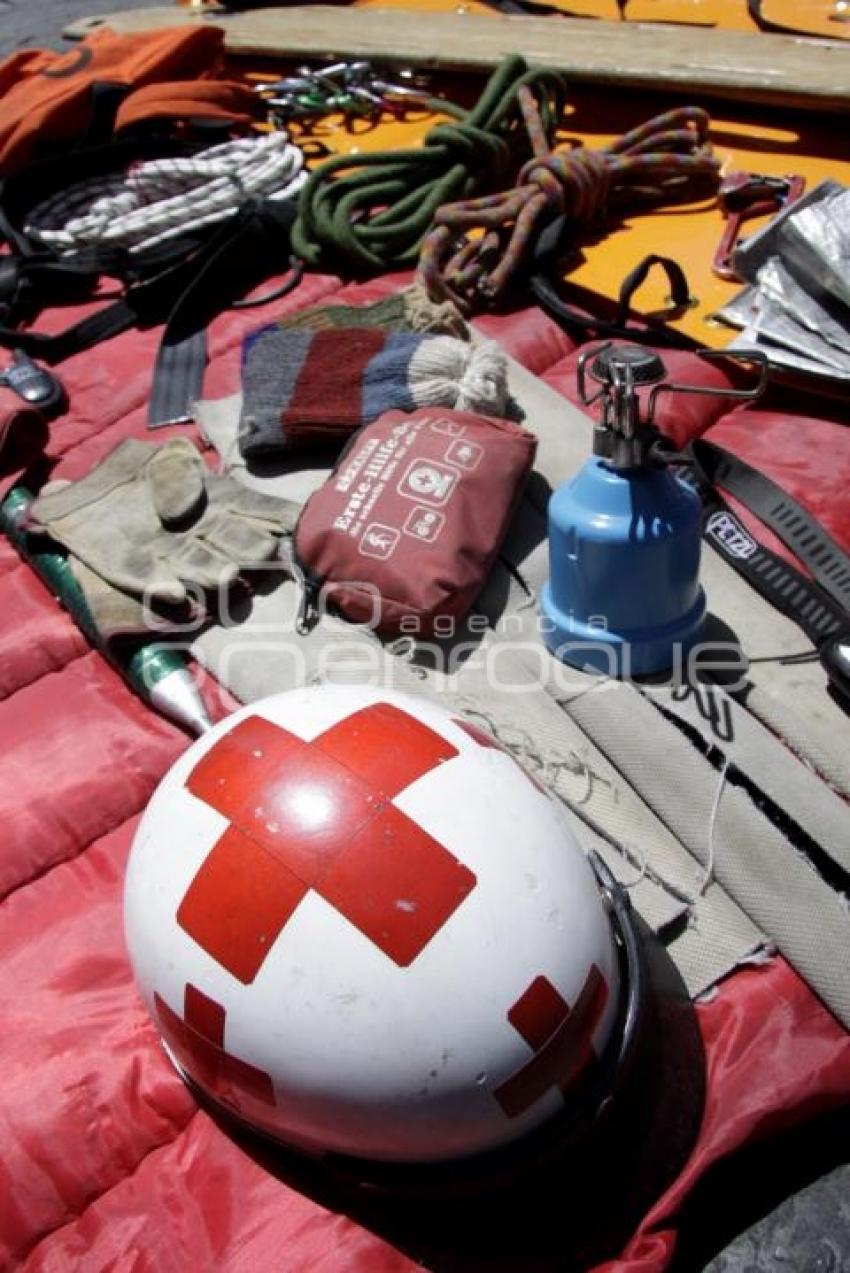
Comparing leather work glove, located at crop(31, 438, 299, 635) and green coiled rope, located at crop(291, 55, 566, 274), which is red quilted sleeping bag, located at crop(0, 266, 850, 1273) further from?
green coiled rope, located at crop(291, 55, 566, 274)

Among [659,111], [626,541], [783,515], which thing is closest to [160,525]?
[626,541]

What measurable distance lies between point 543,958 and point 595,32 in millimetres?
3324

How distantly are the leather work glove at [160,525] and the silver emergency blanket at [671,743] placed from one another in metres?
0.09

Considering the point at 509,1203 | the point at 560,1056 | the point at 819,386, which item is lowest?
the point at 509,1203

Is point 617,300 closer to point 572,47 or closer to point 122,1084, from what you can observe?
point 572,47

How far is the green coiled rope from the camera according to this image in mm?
2826

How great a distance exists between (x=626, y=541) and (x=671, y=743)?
31 cm

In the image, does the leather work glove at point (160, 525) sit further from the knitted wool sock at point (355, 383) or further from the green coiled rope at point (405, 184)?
the green coiled rope at point (405, 184)

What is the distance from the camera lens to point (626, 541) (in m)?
1.64

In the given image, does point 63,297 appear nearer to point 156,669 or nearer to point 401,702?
point 156,669

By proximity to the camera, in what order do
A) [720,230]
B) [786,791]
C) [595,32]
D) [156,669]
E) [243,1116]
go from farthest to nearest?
[595,32] → [720,230] → [156,669] → [786,791] → [243,1116]

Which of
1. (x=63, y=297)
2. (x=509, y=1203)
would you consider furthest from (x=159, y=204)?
(x=509, y=1203)

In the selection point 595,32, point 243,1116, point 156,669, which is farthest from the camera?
point 595,32

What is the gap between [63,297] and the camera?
117 inches
